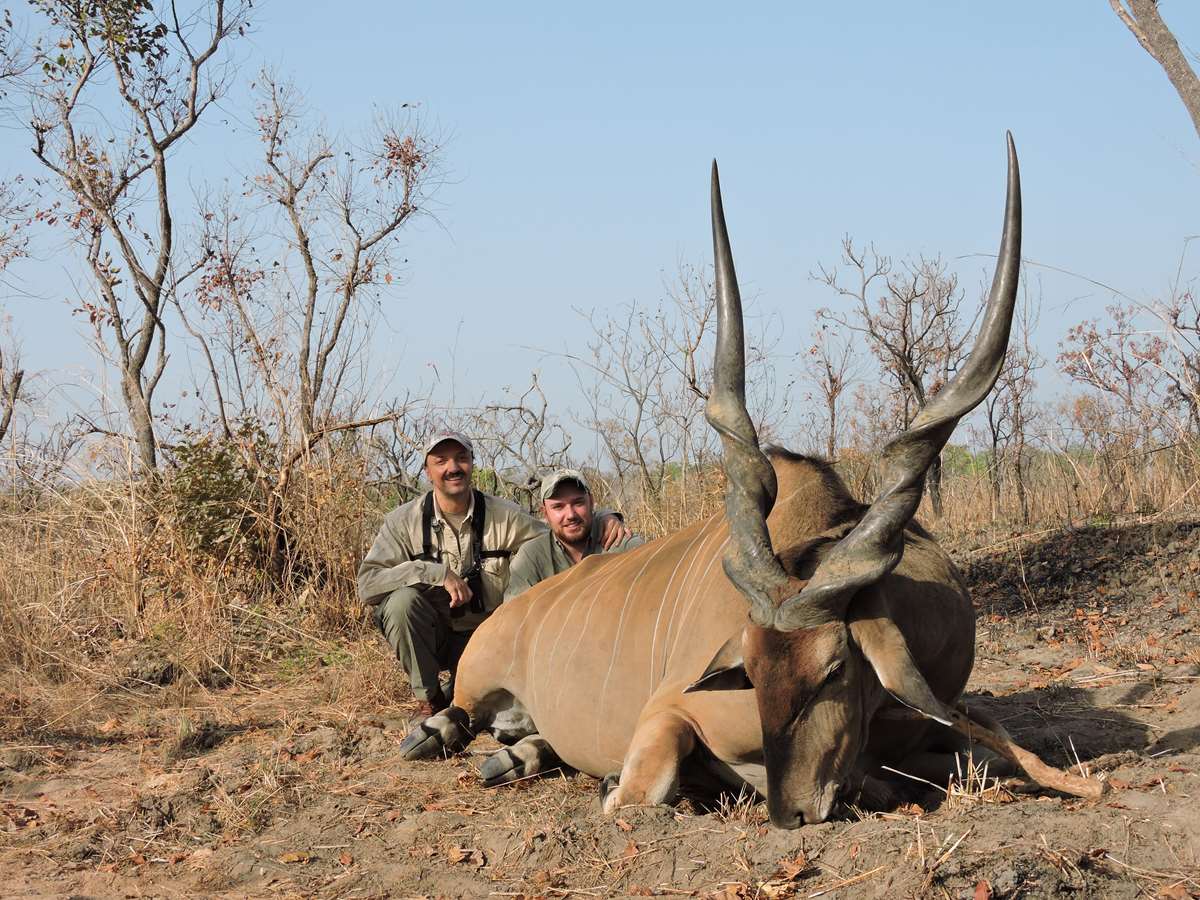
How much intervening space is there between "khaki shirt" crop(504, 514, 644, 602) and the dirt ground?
722 millimetres

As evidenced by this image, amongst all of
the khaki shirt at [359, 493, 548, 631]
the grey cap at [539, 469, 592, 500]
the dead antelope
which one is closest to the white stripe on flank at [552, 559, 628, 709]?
the dead antelope

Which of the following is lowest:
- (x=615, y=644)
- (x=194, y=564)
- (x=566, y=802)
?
(x=566, y=802)

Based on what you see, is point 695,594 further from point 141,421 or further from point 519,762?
point 141,421

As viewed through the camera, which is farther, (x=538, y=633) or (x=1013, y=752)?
(x=538, y=633)

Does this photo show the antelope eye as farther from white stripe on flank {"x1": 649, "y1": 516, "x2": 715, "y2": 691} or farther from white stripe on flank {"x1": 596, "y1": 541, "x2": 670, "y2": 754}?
white stripe on flank {"x1": 596, "y1": 541, "x2": 670, "y2": 754}

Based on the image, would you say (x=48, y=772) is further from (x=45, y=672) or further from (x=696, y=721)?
(x=696, y=721)

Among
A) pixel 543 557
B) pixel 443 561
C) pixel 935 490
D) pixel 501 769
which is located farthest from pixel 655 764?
pixel 935 490

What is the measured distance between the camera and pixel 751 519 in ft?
10.1

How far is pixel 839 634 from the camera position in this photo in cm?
285

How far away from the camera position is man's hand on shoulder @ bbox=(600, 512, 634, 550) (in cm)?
518

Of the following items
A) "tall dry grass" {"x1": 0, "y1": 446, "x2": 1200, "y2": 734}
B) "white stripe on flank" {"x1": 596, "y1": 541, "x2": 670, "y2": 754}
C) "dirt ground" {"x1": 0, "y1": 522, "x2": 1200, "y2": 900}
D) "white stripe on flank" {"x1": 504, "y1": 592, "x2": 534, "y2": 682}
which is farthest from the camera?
"tall dry grass" {"x1": 0, "y1": 446, "x2": 1200, "y2": 734}

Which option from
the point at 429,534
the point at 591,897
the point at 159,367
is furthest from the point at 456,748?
the point at 159,367

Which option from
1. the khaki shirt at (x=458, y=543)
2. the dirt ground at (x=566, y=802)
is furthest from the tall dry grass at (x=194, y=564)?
the khaki shirt at (x=458, y=543)

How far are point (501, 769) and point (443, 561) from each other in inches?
54.9
